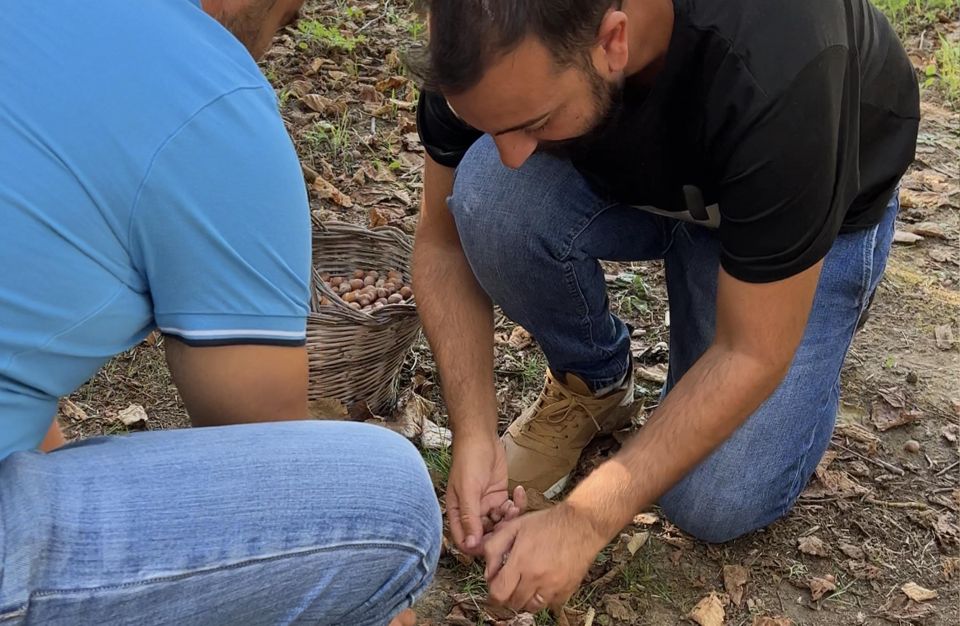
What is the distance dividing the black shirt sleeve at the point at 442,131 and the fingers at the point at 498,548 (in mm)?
958

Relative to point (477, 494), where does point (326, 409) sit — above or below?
below

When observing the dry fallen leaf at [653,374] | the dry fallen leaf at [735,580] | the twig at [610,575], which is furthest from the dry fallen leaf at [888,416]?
the twig at [610,575]

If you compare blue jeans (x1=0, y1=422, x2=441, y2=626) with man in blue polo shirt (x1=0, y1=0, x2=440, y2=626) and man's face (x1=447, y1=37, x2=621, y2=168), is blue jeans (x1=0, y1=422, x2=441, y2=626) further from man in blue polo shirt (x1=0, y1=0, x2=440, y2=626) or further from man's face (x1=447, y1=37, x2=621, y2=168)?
man's face (x1=447, y1=37, x2=621, y2=168)

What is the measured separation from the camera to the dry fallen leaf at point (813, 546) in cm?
247

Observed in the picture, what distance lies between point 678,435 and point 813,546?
0.77 meters

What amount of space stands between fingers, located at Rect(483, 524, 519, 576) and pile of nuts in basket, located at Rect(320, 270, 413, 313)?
3.00ft

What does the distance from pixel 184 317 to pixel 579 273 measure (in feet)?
4.03

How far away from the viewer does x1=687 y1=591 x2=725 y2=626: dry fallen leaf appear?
2283 millimetres

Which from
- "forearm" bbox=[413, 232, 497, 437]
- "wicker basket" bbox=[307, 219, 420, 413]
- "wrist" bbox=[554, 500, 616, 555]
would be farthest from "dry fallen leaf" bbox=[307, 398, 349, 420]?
"wrist" bbox=[554, 500, 616, 555]

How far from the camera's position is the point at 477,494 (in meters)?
2.14

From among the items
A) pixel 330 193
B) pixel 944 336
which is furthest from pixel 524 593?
pixel 330 193

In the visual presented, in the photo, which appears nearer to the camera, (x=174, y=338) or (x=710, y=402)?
(x=174, y=338)

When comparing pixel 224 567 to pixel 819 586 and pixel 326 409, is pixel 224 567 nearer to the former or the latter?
pixel 326 409

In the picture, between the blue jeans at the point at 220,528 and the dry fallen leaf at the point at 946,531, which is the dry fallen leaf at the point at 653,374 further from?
the blue jeans at the point at 220,528
